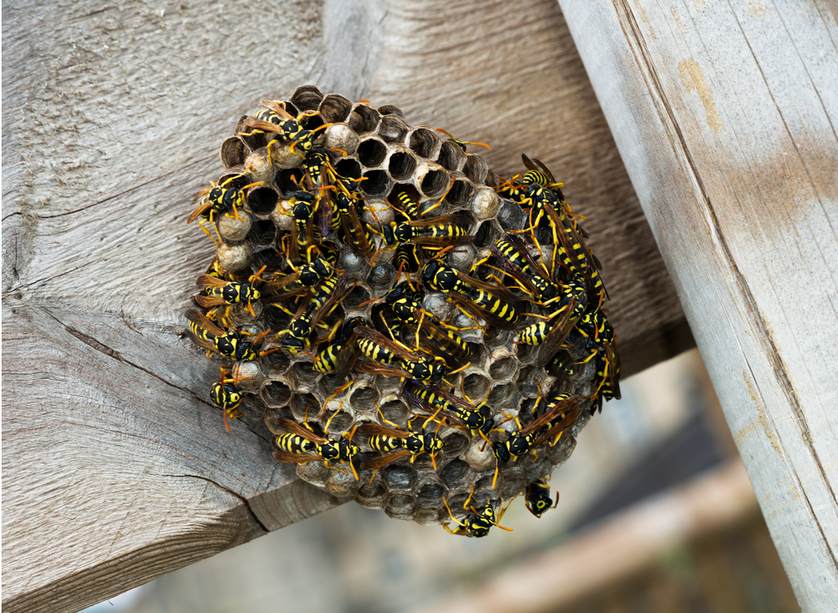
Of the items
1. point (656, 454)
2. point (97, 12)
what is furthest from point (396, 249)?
point (656, 454)

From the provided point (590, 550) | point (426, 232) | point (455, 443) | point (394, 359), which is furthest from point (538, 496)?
point (590, 550)

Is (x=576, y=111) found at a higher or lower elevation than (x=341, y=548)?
higher

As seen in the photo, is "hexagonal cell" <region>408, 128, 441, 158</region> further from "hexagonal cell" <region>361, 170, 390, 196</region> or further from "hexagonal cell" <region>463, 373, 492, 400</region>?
"hexagonal cell" <region>463, 373, 492, 400</region>

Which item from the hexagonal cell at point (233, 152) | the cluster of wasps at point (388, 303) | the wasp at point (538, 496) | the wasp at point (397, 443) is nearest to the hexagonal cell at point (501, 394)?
the cluster of wasps at point (388, 303)

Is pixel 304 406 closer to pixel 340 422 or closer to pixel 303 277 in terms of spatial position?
pixel 340 422

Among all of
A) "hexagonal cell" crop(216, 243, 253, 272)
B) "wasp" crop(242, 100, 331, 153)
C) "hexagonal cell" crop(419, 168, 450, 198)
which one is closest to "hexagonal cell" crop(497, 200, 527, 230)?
"hexagonal cell" crop(419, 168, 450, 198)

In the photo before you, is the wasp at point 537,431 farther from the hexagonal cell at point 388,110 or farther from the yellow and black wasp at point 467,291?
the hexagonal cell at point 388,110

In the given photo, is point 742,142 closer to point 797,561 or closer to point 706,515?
point 797,561
